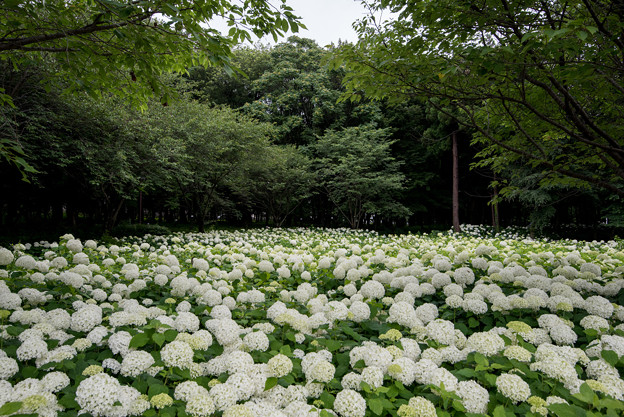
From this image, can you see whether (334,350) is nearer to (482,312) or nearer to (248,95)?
(482,312)

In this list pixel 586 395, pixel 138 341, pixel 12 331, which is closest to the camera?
pixel 586 395

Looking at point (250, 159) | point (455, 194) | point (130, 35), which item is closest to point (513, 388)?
point (130, 35)

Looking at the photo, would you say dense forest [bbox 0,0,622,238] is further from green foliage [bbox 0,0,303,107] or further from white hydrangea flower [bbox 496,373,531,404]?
white hydrangea flower [bbox 496,373,531,404]

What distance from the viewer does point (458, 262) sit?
4793 mm

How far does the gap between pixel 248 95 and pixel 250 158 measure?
14.4 meters

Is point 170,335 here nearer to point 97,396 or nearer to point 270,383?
point 97,396

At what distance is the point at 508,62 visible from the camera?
2.82m

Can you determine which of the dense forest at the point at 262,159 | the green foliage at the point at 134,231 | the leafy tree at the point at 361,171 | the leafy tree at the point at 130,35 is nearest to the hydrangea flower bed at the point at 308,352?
the leafy tree at the point at 130,35

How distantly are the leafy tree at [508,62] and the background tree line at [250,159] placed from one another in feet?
3.86

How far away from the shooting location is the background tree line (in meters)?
10.1

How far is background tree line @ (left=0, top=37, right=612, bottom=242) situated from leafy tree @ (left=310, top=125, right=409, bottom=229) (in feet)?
0.31

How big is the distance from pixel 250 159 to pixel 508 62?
1477cm

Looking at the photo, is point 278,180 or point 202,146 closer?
point 202,146

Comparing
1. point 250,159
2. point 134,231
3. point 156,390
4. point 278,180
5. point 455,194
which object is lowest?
point 156,390
